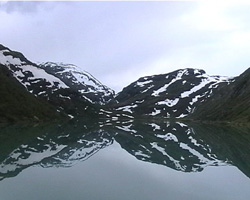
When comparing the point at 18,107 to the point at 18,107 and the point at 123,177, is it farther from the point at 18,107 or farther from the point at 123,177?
the point at 123,177

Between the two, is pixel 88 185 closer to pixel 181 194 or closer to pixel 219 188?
pixel 181 194

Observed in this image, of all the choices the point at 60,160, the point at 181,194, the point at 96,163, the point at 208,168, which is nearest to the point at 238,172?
the point at 208,168

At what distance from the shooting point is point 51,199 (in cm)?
1828

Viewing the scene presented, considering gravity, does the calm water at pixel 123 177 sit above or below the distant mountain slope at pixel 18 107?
below

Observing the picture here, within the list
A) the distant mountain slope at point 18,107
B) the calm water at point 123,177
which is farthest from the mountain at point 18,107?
the calm water at point 123,177

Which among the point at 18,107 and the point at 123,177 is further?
the point at 18,107

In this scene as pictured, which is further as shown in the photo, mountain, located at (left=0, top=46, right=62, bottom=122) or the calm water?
mountain, located at (left=0, top=46, right=62, bottom=122)

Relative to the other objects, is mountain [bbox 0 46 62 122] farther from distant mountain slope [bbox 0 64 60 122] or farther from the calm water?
the calm water

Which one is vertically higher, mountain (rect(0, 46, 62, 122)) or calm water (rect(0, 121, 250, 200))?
mountain (rect(0, 46, 62, 122))

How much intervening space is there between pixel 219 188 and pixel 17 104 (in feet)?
374

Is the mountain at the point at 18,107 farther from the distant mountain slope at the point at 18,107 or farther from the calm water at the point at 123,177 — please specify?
the calm water at the point at 123,177

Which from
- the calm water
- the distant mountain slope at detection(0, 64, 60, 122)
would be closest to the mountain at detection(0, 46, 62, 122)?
the distant mountain slope at detection(0, 64, 60, 122)

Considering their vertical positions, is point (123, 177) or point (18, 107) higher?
point (18, 107)

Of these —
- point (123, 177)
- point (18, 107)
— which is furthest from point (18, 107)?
point (123, 177)
